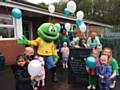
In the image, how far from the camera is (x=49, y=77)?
29.2 feet

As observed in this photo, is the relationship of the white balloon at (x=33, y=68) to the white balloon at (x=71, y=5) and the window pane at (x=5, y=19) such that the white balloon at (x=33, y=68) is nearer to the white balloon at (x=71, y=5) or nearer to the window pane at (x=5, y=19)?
the white balloon at (x=71, y=5)

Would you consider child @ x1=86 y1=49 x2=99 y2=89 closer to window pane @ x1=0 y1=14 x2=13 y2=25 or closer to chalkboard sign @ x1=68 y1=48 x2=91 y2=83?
chalkboard sign @ x1=68 y1=48 x2=91 y2=83

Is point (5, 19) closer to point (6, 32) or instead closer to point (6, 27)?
point (6, 27)

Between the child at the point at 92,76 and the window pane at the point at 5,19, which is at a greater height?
the window pane at the point at 5,19

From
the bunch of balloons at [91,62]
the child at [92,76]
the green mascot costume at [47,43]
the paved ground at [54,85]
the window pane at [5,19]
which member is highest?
the window pane at [5,19]

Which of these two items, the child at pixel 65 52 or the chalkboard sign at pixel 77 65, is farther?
the child at pixel 65 52

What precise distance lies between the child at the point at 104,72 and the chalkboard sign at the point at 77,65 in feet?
4.19

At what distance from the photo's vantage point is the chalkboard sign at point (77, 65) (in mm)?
7750

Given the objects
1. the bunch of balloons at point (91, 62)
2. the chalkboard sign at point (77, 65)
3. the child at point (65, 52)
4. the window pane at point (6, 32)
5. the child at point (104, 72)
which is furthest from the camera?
the window pane at point (6, 32)

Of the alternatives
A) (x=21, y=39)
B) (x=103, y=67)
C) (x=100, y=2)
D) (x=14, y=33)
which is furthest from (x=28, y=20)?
(x=100, y=2)

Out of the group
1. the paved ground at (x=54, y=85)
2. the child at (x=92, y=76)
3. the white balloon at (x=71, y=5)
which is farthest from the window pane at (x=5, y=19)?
the child at (x=92, y=76)

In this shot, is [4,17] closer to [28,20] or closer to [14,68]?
[28,20]

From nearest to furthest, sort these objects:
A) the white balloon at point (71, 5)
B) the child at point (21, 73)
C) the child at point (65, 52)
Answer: the child at point (21, 73) → the child at point (65, 52) → the white balloon at point (71, 5)

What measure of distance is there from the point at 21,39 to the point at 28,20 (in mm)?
8281
